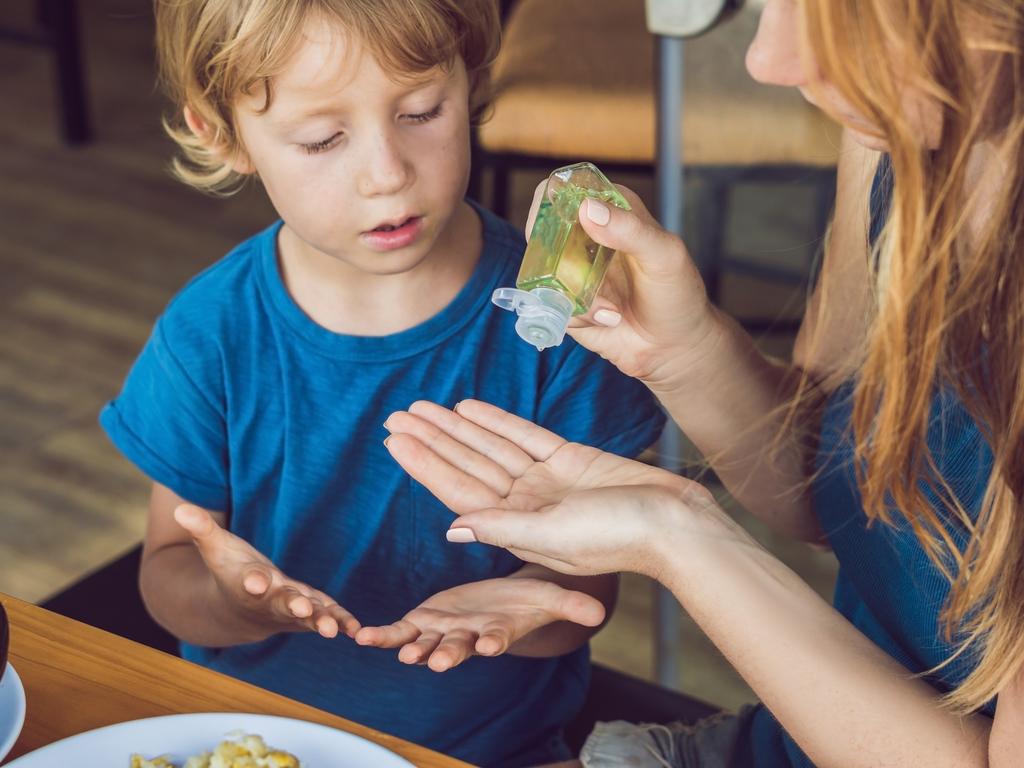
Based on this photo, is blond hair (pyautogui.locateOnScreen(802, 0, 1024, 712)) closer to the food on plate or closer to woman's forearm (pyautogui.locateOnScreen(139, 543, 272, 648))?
the food on plate

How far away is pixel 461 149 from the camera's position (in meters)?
1.07

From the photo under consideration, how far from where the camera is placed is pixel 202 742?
72 centimetres

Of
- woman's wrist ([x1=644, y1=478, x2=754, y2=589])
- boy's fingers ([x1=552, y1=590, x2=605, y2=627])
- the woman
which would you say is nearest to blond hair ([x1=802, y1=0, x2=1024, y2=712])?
the woman

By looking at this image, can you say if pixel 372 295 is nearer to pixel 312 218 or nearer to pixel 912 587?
pixel 312 218

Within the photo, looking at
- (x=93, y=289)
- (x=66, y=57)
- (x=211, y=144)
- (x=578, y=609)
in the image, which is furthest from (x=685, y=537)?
(x=66, y=57)

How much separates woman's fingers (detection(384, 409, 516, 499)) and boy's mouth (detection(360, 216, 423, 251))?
0.48 ft

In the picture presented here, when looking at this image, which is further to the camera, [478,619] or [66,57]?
[66,57]

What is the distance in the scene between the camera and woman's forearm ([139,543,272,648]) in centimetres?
106

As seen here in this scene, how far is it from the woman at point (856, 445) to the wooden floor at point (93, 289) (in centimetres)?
86

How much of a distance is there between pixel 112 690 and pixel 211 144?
1.81 ft

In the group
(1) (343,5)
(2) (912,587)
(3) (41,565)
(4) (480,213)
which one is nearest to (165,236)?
(3) (41,565)

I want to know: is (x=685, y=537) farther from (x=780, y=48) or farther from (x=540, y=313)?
(x=780, y=48)

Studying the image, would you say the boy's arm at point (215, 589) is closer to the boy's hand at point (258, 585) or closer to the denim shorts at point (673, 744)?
the boy's hand at point (258, 585)

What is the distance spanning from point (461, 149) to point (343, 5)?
Answer: 6.2 inches
